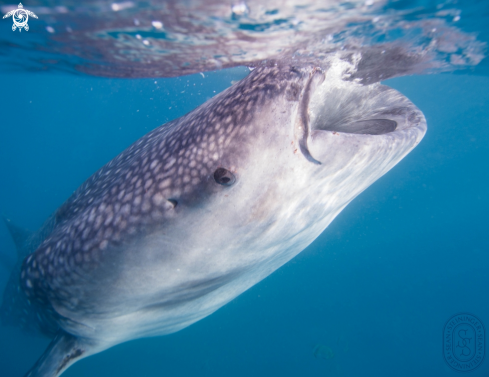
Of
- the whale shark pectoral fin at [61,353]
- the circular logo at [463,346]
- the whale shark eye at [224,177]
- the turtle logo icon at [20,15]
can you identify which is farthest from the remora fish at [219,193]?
the circular logo at [463,346]

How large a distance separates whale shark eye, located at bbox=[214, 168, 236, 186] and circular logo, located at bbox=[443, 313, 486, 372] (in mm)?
22275

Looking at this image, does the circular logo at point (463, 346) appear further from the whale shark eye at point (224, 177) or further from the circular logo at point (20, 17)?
the circular logo at point (20, 17)

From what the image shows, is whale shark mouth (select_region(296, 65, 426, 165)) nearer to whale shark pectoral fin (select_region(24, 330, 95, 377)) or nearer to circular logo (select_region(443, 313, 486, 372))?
whale shark pectoral fin (select_region(24, 330, 95, 377))

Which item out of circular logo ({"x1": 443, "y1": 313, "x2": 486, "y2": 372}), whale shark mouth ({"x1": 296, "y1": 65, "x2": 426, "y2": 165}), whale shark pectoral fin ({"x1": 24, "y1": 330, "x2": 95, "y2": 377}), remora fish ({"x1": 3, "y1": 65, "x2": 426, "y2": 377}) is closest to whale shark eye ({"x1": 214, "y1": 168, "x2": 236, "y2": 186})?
remora fish ({"x1": 3, "y1": 65, "x2": 426, "y2": 377})

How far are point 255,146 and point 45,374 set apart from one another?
12.5ft

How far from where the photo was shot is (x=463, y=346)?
18703mm

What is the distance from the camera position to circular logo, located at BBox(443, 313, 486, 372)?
741 inches

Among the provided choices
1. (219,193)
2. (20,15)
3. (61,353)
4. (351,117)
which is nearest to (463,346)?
(351,117)

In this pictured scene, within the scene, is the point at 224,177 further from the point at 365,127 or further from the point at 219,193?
the point at 365,127

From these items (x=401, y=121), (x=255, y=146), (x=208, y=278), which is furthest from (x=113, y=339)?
(x=401, y=121)

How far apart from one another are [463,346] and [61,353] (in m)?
24.8

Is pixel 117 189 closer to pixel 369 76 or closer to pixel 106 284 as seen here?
pixel 106 284

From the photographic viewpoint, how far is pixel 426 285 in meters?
33.1

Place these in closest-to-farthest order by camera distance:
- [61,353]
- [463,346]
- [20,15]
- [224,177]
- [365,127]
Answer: [224,177]
[365,127]
[61,353]
[20,15]
[463,346]
